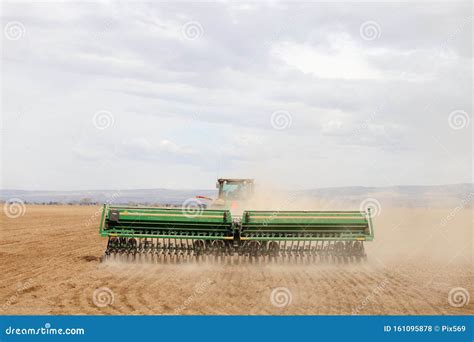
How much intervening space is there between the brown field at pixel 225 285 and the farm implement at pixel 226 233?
46 centimetres

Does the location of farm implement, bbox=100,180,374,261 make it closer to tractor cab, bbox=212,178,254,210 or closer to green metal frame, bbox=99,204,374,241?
green metal frame, bbox=99,204,374,241

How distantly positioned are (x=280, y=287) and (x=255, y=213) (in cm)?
368

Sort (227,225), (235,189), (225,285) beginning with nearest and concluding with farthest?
1. (225,285)
2. (227,225)
3. (235,189)

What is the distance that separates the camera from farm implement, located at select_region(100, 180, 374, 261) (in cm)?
1444

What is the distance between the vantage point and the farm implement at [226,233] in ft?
47.4

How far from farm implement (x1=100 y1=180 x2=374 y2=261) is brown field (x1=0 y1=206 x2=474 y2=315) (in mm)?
455

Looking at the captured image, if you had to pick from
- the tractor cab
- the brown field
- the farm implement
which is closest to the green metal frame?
the farm implement

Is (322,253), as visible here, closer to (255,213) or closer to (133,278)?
(255,213)

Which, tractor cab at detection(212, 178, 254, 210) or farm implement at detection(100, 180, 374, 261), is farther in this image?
tractor cab at detection(212, 178, 254, 210)

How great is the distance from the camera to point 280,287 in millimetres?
11414

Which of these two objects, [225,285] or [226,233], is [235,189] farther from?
[225,285]

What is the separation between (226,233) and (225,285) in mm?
3226

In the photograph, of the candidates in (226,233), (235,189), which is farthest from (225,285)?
(235,189)

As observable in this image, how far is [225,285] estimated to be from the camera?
1154 cm
